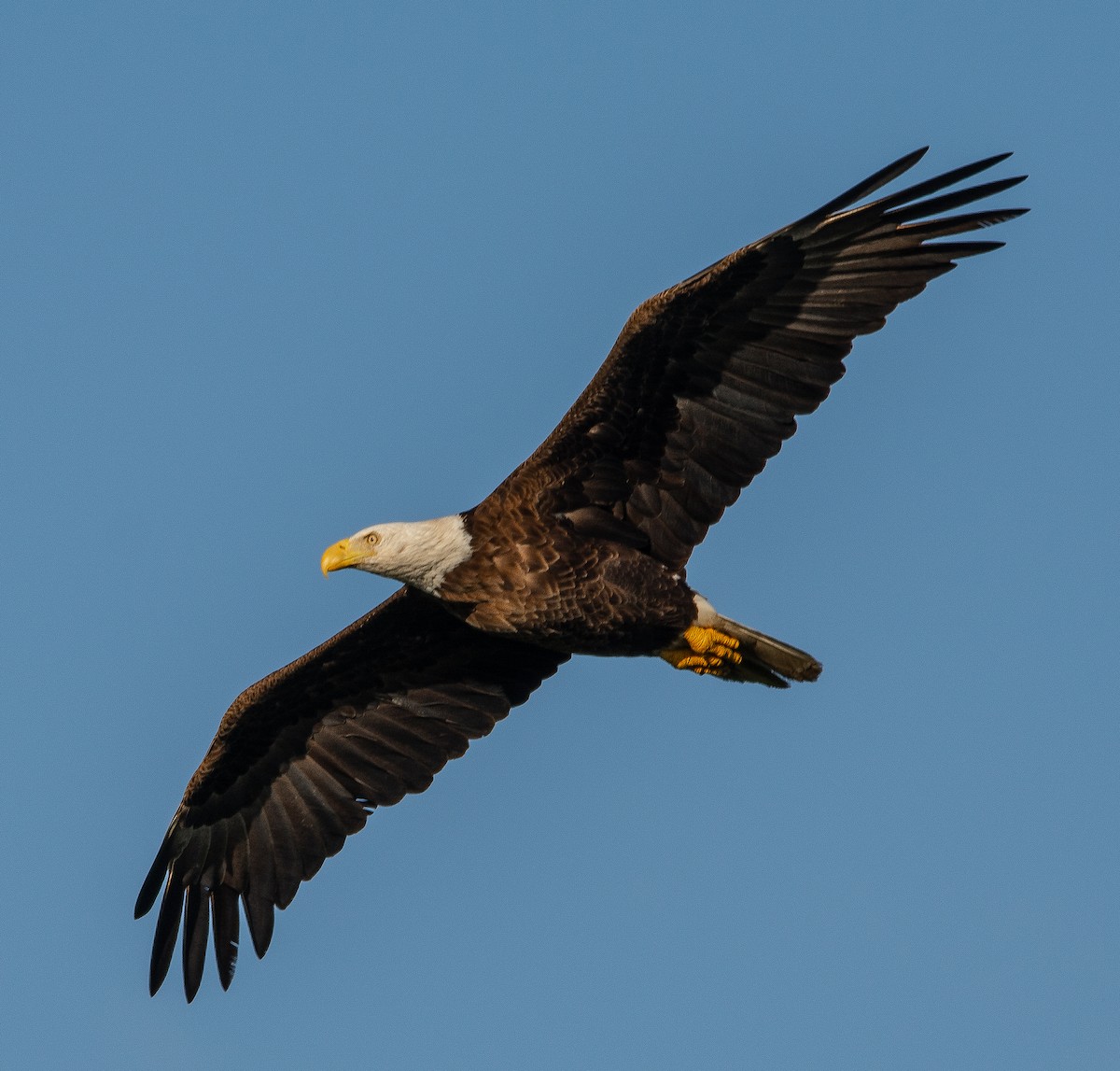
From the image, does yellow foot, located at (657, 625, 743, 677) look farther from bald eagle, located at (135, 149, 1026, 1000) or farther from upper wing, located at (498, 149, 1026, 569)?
upper wing, located at (498, 149, 1026, 569)

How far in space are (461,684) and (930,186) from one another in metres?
5.23

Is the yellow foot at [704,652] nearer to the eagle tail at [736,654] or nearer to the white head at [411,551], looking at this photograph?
the eagle tail at [736,654]

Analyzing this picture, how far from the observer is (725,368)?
13438mm

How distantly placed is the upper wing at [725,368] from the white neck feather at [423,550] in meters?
0.52

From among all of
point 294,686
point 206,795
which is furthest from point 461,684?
point 206,795

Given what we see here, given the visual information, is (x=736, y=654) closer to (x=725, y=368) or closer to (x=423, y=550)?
A: (x=725, y=368)

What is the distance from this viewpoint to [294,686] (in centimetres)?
1540

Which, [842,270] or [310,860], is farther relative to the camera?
[310,860]

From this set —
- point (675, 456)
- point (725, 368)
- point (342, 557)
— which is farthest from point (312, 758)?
point (725, 368)

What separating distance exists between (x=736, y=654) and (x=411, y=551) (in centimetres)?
236

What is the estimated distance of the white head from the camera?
13.5 metres

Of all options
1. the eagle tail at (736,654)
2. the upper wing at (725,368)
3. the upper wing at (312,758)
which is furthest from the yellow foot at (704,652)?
the upper wing at (312,758)

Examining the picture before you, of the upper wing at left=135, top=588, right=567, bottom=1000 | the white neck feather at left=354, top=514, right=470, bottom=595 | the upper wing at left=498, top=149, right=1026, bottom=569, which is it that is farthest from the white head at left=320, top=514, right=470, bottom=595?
the upper wing at left=135, top=588, right=567, bottom=1000

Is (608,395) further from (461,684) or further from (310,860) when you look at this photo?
(310,860)
